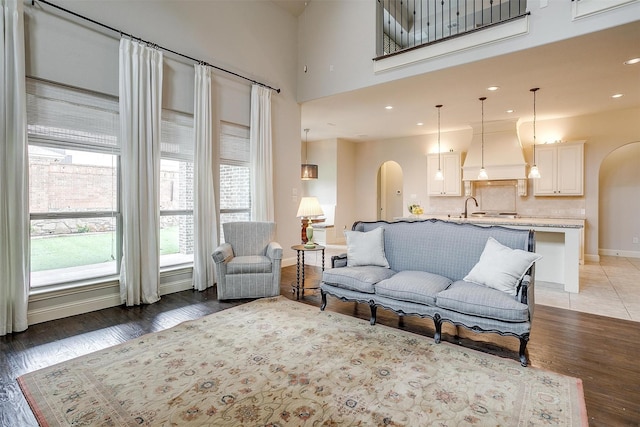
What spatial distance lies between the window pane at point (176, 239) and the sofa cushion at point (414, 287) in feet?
9.22

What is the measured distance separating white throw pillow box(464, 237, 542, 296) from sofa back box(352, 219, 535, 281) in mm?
166

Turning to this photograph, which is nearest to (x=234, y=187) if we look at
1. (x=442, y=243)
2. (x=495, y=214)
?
(x=442, y=243)

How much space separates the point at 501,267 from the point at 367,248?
4.40 feet

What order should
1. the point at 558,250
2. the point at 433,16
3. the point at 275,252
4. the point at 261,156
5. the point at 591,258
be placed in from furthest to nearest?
the point at 433,16 < the point at 591,258 < the point at 261,156 < the point at 558,250 < the point at 275,252

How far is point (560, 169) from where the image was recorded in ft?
22.4

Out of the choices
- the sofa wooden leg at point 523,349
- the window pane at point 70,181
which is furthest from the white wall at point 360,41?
the window pane at point 70,181

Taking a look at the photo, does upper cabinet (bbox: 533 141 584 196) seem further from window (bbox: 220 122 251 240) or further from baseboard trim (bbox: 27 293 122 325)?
baseboard trim (bbox: 27 293 122 325)

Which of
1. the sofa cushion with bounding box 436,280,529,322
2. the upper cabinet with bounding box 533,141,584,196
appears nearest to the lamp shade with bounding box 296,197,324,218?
the sofa cushion with bounding box 436,280,529,322

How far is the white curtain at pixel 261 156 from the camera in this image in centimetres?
520

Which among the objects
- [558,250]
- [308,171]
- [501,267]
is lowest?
[558,250]

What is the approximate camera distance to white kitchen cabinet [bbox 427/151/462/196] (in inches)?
316

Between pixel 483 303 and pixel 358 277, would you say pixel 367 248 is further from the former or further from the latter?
pixel 483 303

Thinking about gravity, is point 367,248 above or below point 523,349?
above

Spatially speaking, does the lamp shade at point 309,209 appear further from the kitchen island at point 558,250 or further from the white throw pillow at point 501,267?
the kitchen island at point 558,250
